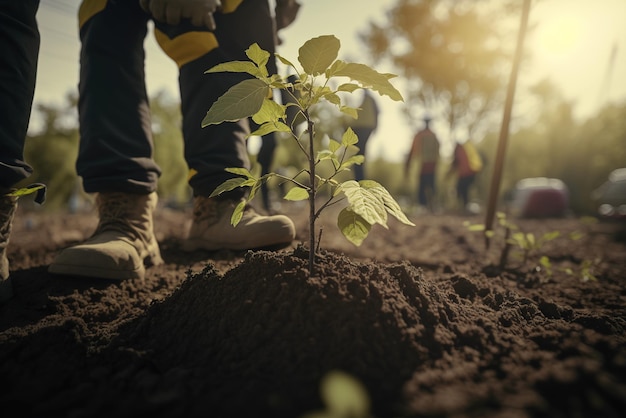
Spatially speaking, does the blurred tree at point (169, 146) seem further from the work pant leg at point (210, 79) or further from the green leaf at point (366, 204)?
the green leaf at point (366, 204)

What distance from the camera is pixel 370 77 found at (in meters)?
0.92

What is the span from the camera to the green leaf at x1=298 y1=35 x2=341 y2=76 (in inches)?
36.2

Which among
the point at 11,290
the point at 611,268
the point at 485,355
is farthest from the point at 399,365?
the point at 611,268

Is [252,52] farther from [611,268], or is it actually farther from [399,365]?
[611,268]

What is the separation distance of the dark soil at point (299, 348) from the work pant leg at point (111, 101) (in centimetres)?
61

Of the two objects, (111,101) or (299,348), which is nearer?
(299,348)

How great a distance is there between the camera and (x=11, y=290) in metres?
1.47

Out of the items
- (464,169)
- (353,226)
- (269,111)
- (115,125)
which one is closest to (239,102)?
(269,111)

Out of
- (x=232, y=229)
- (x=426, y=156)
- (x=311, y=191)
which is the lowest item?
(x=232, y=229)

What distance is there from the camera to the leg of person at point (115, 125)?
173 centimetres

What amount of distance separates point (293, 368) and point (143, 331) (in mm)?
592

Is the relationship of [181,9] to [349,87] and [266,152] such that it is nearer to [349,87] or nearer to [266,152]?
[349,87]

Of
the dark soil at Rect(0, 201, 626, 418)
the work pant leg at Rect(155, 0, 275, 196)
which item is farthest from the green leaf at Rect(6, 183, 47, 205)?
the work pant leg at Rect(155, 0, 275, 196)

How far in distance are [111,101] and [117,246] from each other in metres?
0.75
